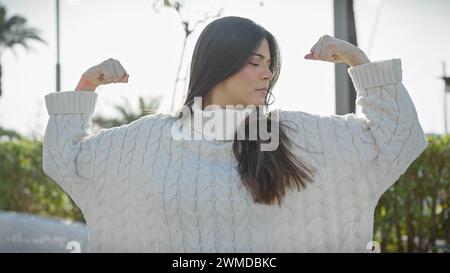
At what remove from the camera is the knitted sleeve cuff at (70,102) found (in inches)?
94.3

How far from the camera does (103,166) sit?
236cm

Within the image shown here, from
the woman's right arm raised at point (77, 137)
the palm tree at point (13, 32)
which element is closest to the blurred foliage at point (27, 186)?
the woman's right arm raised at point (77, 137)

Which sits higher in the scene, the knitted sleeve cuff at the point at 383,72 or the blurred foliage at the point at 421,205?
the knitted sleeve cuff at the point at 383,72

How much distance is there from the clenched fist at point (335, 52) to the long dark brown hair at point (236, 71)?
188 mm

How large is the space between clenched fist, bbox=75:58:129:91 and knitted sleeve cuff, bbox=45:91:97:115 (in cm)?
4

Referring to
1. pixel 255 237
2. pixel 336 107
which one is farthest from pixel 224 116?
pixel 336 107

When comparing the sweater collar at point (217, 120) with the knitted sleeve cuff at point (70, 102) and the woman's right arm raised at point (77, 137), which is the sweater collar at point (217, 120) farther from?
the knitted sleeve cuff at point (70, 102)

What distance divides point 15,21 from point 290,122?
61.3 feet

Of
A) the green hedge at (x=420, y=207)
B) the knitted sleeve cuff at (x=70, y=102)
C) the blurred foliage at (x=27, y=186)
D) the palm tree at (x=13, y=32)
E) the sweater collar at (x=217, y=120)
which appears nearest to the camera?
the sweater collar at (x=217, y=120)

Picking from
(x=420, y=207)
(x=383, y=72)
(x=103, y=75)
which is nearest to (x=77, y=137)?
(x=103, y=75)

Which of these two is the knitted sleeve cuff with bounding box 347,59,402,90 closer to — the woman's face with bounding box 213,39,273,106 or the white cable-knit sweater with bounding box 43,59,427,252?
the white cable-knit sweater with bounding box 43,59,427,252

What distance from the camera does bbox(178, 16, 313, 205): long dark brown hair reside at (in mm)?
2162

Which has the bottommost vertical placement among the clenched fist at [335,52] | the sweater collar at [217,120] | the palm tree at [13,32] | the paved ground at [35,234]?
the paved ground at [35,234]

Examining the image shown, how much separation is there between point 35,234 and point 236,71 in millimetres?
5153
